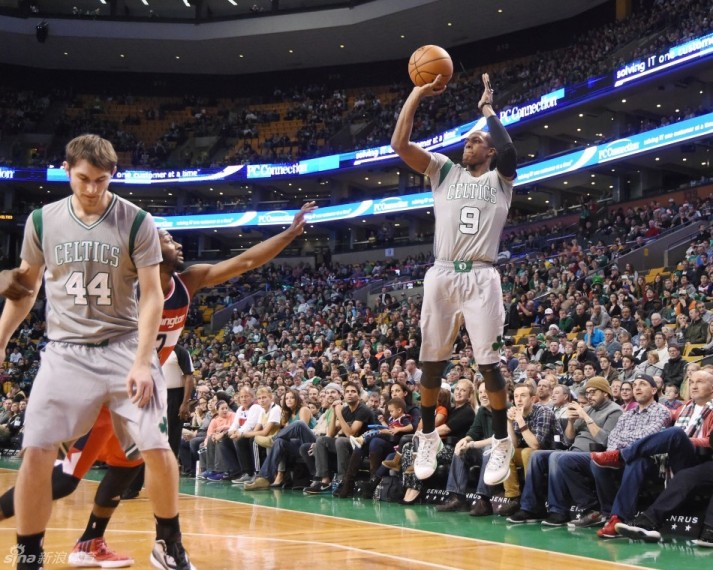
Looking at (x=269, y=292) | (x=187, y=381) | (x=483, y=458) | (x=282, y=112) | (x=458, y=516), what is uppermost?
(x=282, y=112)

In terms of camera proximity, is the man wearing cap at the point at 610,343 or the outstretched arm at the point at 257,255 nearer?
the outstretched arm at the point at 257,255

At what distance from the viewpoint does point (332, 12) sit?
35.1 metres

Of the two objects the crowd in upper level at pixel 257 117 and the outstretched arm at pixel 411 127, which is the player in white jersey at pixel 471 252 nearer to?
the outstretched arm at pixel 411 127

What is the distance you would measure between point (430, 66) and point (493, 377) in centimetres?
215

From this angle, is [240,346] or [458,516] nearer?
[458,516]

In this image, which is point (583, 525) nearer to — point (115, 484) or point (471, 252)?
point (471, 252)

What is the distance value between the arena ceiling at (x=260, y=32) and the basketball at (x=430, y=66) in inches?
1100

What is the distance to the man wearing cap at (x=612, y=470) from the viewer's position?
723 centimetres

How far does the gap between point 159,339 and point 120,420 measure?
125 centimetres

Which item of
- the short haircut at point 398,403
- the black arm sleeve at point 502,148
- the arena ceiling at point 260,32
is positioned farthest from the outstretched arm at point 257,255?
the arena ceiling at point 260,32

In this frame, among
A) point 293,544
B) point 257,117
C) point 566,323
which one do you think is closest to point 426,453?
point 293,544

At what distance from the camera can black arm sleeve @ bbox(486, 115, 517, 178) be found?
221 inches

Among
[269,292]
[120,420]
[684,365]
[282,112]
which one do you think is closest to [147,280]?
[120,420]

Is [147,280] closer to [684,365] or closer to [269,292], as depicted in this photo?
[684,365]
